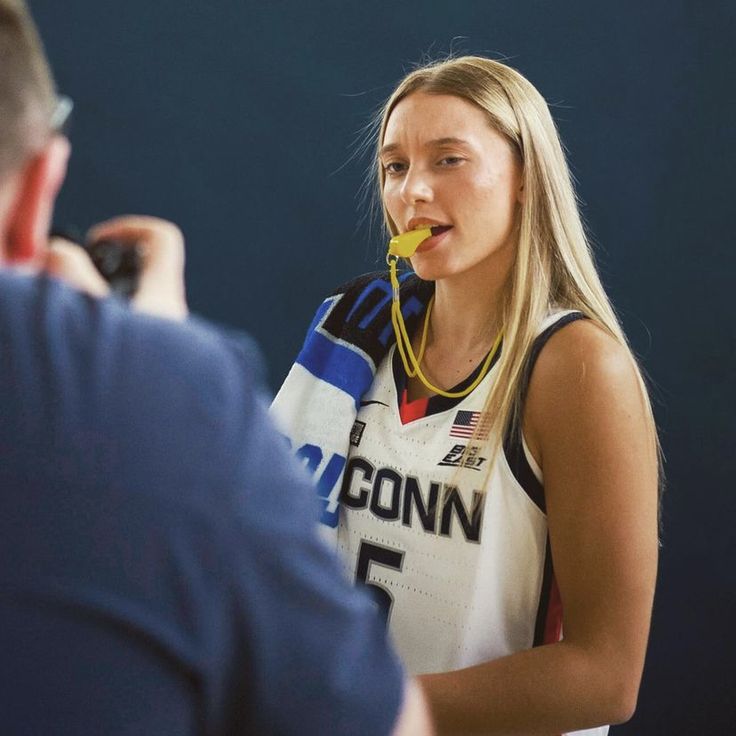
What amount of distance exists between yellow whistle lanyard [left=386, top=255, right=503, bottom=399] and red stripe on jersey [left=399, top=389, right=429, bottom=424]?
0.02 meters

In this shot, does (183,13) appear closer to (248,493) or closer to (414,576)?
(414,576)

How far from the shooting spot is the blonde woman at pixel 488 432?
3.41ft

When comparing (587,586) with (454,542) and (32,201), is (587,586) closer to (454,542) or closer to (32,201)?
(454,542)

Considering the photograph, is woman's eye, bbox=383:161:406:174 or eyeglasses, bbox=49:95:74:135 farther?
woman's eye, bbox=383:161:406:174

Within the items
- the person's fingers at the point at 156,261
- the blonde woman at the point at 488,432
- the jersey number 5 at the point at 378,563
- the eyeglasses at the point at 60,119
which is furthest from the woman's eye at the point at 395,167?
the eyeglasses at the point at 60,119

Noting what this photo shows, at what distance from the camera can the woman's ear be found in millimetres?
467

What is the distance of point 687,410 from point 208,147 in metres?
1.08

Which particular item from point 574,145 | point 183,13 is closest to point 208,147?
point 183,13

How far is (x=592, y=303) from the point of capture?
1212mm

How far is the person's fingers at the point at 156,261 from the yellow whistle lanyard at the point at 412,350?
2.11 ft

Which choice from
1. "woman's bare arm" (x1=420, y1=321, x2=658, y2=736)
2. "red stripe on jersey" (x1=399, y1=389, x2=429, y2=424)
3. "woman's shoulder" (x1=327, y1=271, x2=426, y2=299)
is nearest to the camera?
"woman's bare arm" (x1=420, y1=321, x2=658, y2=736)

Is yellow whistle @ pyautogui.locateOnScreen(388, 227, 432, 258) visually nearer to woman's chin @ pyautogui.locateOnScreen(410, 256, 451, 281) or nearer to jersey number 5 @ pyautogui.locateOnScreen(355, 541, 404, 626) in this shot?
woman's chin @ pyautogui.locateOnScreen(410, 256, 451, 281)

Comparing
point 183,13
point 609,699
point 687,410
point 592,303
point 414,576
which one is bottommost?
point 609,699

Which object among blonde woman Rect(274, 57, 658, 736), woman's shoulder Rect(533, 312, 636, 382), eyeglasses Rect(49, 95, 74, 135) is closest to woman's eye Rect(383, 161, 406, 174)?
blonde woman Rect(274, 57, 658, 736)
